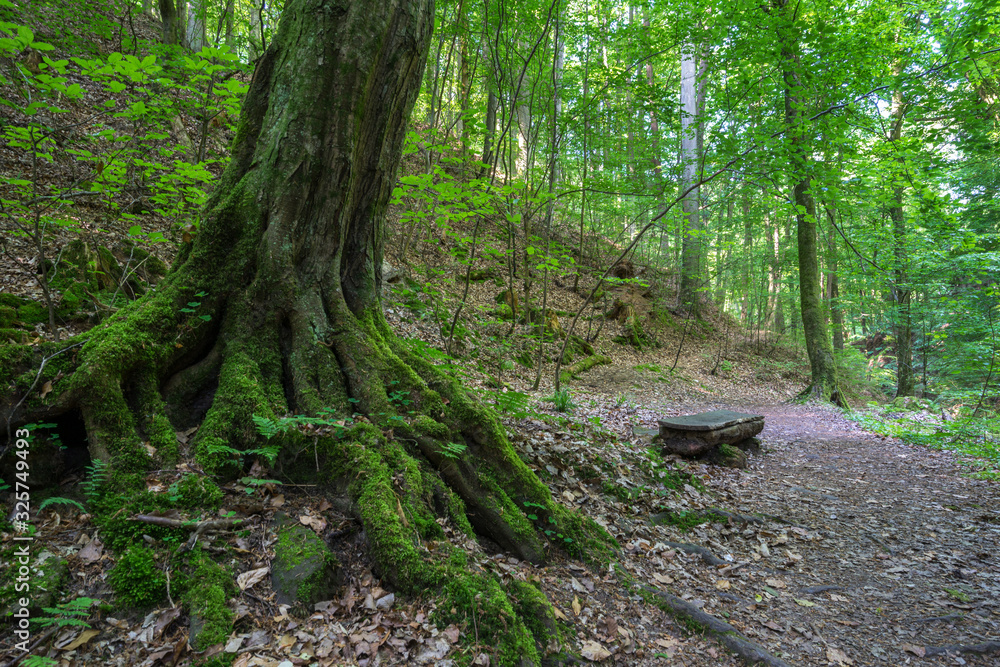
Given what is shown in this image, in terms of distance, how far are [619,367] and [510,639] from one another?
10.6m

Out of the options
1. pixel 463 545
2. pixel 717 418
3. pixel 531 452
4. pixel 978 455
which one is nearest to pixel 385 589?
pixel 463 545

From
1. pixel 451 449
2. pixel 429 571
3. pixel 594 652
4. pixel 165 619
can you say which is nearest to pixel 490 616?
pixel 429 571

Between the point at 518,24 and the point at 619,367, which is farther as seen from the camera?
the point at 619,367

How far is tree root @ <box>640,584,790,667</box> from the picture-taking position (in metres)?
2.81

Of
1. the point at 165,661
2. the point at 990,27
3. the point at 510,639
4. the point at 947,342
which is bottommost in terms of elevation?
the point at 510,639

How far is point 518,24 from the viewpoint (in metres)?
8.16

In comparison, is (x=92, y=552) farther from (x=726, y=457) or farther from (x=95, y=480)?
(x=726, y=457)

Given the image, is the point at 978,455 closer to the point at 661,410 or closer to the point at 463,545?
the point at 661,410

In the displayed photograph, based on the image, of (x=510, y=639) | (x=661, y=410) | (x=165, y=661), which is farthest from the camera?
(x=661, y=410)

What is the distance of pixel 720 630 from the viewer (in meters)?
3.02

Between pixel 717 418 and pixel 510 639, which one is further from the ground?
pixel 717 418

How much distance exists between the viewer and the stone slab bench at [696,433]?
6.19m

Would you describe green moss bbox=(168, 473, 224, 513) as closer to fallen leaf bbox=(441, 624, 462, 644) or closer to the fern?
the fern

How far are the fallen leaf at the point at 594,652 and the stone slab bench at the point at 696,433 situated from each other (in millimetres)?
4051
